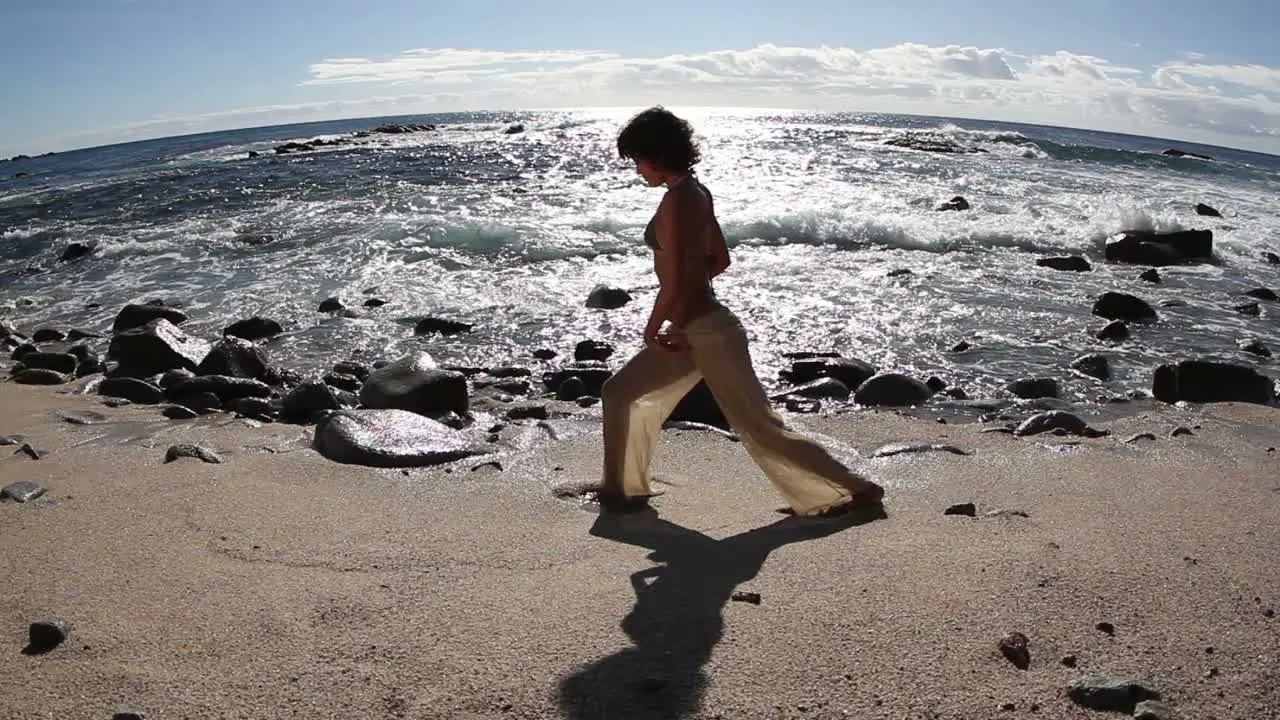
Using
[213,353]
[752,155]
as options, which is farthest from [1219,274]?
[752,155]

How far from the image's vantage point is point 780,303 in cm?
1006

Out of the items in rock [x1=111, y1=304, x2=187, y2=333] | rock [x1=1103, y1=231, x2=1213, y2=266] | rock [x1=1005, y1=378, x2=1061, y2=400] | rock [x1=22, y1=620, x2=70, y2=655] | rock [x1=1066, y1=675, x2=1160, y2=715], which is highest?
rock [x1=1103, y1=231, x2=1213, y2=266]

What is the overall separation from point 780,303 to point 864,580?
7099mm

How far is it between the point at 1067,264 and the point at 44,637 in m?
12.7

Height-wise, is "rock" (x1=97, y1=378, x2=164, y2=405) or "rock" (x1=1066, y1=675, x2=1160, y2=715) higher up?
"rock" (x1=1066, y1=675, x2=1160, y2=715)

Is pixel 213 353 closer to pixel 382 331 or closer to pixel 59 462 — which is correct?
pixel 382 331

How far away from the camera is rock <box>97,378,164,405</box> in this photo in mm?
6805

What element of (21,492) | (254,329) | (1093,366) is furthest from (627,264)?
(21,492)

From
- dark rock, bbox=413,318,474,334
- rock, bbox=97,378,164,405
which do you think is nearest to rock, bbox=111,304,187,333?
rock, bbox=97,378,164,405

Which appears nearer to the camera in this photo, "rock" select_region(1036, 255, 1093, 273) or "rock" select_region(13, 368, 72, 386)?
"rock" select_region(13, 368, 72, 386)

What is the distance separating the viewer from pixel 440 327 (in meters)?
9.08

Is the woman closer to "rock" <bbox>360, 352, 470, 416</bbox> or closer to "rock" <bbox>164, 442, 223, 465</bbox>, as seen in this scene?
"rock" <bbox>164, 442, 223, 465</bbox>

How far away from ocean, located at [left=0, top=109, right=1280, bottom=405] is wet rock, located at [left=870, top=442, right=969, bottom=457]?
5.81 ft

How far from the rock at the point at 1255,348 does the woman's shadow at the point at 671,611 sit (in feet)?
20.4
